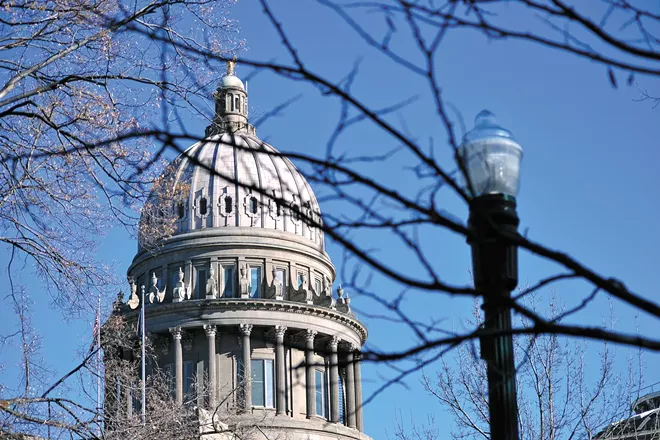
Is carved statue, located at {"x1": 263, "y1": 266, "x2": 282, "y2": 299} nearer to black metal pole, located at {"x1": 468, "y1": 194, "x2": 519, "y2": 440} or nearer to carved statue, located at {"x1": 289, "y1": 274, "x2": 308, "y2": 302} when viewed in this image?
carved statue, located at {"x1": 289, "y1": 274, "x2": 308, "y2": 302}

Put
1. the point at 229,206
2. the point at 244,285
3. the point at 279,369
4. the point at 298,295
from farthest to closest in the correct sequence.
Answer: the point at 229,206 < the point at 298,295 < the point at 244,285 < the point at 279,369

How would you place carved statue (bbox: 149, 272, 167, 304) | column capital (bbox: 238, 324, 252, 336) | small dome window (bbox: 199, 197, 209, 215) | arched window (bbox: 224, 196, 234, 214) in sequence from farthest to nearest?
small dome window (bbox: 199, 197, 209, 215), arched window (bbox: 224, 196, 234, 214), carved statue (bbox: 149, 272, 167, 304), column capital (bbox: 238, 324, 252, 336)

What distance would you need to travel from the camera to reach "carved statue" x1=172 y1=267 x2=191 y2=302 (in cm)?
8000

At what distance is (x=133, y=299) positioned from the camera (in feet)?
269

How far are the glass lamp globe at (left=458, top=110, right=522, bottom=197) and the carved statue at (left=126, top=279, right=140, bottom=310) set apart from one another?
7390 centimetres

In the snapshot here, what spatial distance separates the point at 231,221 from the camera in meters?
83.8

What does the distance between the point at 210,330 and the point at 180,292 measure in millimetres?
3052

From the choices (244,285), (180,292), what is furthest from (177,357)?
(244,285)

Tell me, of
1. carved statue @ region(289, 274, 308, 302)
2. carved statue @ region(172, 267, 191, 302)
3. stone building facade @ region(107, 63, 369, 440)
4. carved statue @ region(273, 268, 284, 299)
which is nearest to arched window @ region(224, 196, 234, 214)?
stone building facade @ region(107, 63, 369, 440)

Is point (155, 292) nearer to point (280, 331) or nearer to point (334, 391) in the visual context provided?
point (280, 331)

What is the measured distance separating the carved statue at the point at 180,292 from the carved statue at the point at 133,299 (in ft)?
8.15

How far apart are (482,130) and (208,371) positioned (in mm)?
71564

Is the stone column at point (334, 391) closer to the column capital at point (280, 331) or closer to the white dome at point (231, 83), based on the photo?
the column capital at point (280, 331)

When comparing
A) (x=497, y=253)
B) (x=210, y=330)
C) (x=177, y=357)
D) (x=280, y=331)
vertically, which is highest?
(x=210, y=330)
